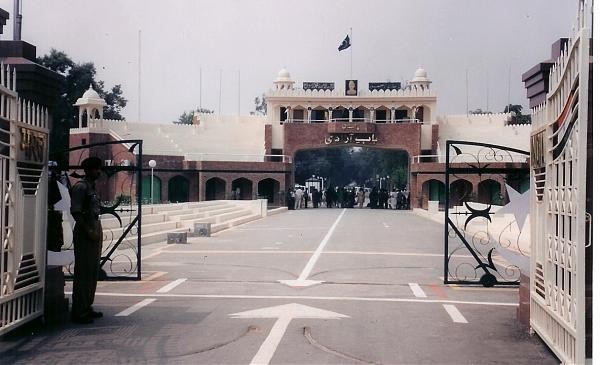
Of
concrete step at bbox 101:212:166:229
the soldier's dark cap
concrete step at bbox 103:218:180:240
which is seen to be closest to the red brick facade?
concrete step at bbox 101:212:166:229

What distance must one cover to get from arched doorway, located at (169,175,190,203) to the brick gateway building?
70 mm

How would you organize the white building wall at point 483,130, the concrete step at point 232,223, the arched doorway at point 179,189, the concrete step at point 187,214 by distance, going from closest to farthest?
the concrete step at point 187,214 → the concrete step at point 232,223 → the arched doorway at point 179,189 → the white building wall at point 483,130

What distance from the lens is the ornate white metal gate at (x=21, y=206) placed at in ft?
19.5

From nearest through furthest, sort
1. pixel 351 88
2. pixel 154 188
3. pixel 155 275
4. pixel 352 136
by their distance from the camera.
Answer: pixel 155 275, pixel 154 188, pixel 352 136, pixel 351 88

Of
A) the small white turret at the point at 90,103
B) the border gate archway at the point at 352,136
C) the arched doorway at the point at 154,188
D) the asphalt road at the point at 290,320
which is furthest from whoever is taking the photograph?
the border gate archway at the point at 352,136

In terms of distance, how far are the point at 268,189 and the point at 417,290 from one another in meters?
37.7

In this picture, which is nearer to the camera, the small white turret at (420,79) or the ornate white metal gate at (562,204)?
the ornate white metal gate at (562,204)

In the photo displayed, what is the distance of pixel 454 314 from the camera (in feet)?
25.2

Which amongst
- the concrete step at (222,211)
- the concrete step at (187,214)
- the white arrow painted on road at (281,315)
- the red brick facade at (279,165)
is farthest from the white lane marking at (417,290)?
the red brick facade at (279,165)

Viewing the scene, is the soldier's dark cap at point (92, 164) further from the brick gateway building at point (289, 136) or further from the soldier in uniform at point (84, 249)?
the brick gateway building at point (289, 136)

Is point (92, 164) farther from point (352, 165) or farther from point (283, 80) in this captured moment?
point (352, 165)

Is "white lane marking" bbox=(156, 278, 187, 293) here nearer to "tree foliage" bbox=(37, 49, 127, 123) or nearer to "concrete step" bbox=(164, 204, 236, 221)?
"concrete step" bbox=(164, 204, 236, 221)

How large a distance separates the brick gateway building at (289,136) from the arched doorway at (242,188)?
0.07 metres

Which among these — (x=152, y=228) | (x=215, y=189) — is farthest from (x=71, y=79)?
(x=152, y=228)
